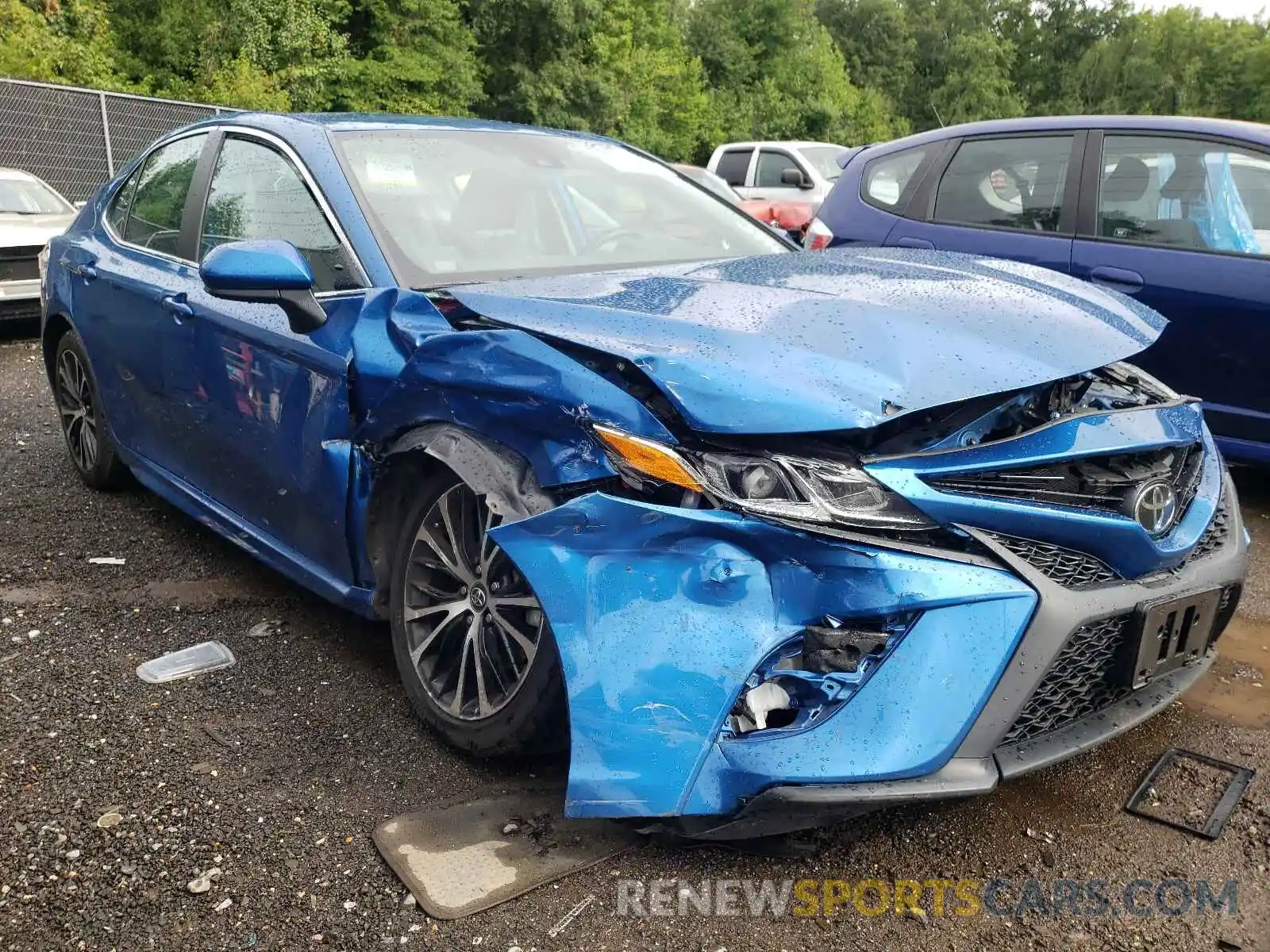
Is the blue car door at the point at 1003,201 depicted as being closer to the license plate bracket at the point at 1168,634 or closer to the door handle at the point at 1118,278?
the door handle at the point at 1118,278

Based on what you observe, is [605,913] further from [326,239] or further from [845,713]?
[326,239]

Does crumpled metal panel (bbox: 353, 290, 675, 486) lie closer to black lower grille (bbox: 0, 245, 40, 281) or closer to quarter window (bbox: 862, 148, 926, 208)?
quarter window (bbox: 862, 148, 926, 208)

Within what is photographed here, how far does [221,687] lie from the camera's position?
3059mm

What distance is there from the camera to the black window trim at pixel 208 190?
2828 millimetres

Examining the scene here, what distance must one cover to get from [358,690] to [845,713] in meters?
1.64

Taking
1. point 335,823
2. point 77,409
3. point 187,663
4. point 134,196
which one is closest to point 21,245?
point 77,409

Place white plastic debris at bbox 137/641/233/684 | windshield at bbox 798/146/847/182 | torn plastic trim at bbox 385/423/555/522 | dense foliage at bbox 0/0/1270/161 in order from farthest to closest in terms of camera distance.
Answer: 1. dense foliage at bbox 0/0/1270/161
2. windshield at bbox 798/146/847/182
3. white plastic debris at bbox 137/641/233/684
4. torn plastic trim at bbox 385/423/555/522

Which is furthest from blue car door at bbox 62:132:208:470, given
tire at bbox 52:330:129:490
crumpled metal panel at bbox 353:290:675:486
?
crumpled metal panel at bbox 353:290:675:486

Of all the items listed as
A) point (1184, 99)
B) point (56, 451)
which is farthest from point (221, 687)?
point (1184, 99)

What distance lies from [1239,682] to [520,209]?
2501 millimetres

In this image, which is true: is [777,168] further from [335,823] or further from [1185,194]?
[335,823]

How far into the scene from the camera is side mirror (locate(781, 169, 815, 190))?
12.0m

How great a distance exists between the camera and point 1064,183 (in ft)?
15.8

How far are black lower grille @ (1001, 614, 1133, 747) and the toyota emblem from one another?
8.5 inches
